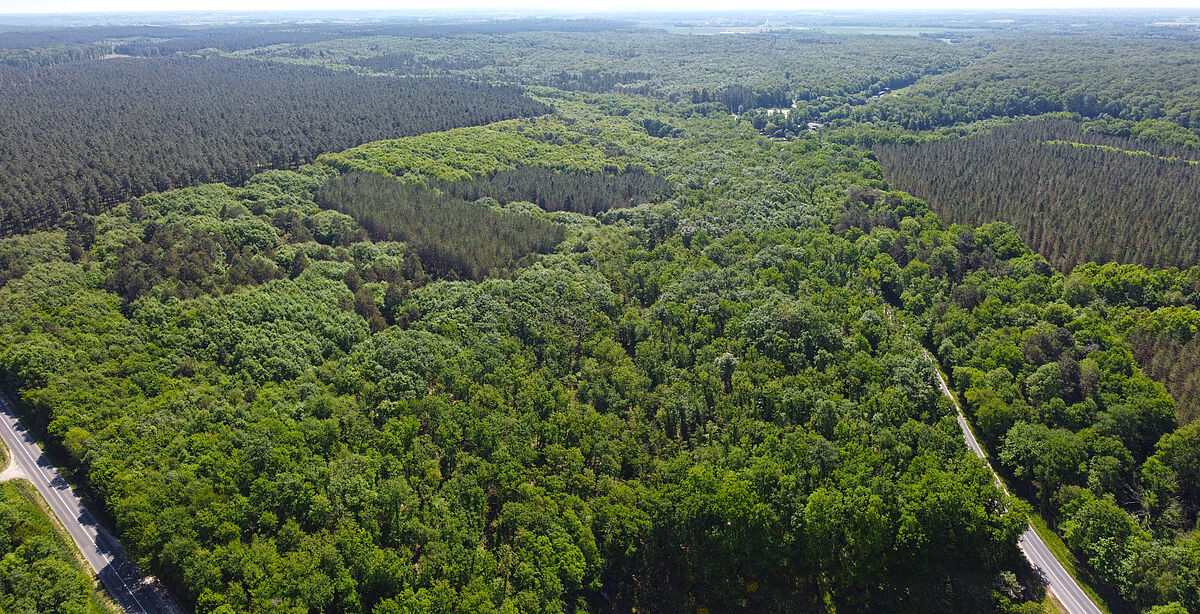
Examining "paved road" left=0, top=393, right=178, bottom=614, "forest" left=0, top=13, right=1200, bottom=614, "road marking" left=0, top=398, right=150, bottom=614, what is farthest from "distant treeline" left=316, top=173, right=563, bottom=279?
"paved road" left=0, top=393, right=178, bottom=614

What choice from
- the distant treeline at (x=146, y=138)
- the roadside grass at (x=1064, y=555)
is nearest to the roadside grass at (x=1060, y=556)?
the roadside grass at (x=1064, y=555)

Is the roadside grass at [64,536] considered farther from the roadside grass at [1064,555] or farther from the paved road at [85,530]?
the roadside grass at [1064,555]

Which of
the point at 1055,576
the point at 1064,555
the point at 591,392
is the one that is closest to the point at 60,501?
the point at 591,392

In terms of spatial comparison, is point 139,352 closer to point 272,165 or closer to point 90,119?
point 272,165

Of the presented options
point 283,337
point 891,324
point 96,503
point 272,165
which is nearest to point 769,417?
point 891,324

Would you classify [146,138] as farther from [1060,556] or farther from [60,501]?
[1060,556]

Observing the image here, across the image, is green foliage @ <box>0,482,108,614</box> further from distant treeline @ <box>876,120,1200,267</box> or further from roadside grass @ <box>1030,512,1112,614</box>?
distant treeline @ <box>876,120,1200,267</box>
